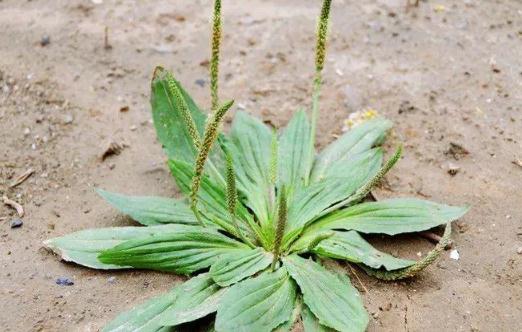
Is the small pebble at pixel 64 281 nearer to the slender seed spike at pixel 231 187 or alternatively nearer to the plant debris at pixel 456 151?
the slender seed spike at pixel 231 187

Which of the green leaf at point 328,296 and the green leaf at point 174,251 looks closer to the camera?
the green leaf at point 328,296

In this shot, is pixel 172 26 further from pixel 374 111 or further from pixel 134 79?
pixel 374 111

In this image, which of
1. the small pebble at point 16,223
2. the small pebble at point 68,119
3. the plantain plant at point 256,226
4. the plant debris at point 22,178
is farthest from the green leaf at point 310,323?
the small pebble at point 68,119

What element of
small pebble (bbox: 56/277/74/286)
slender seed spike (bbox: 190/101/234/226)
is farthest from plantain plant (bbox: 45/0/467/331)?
small pebble (bbox: 56/277/74/286)

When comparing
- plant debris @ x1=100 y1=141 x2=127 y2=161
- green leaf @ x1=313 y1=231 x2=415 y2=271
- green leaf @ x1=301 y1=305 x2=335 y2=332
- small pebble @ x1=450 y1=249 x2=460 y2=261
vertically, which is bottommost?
plant debris @ x1=100 y1=141 x2=127 y2=161

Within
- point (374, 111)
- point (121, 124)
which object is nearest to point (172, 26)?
point (121, 124)

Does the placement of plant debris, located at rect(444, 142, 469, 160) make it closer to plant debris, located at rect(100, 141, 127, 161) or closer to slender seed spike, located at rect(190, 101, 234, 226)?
slender seed spike, located at rect(190, 101, 234, 226)

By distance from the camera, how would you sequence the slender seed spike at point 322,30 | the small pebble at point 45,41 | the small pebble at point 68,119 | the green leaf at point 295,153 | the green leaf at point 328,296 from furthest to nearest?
the small pebble at point 45,41 → the small pebble at point 68,119 → the green leaf at point 295,153 → the slender seed spike at point 322,30 → the green leaf at point 328,296
